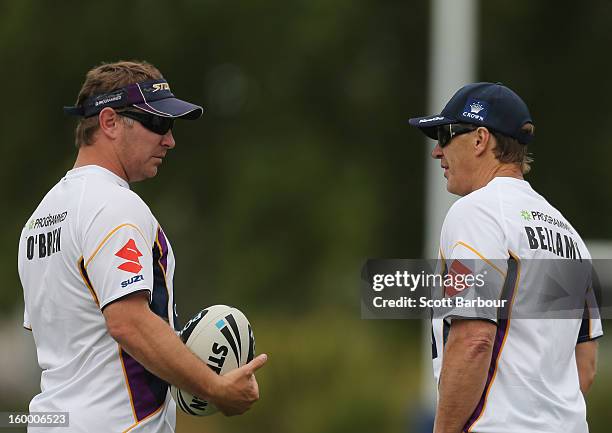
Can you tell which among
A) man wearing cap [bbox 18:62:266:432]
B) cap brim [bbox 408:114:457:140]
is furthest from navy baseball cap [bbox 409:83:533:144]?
man wearing cap [bbox 18:62:266:432]

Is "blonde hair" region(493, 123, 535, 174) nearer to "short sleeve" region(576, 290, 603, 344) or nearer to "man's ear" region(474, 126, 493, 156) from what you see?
"man's ear" region(474, 126, 493, 156)

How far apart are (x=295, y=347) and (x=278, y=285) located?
437cm

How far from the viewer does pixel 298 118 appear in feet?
56.6

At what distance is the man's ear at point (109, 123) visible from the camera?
16.9ft

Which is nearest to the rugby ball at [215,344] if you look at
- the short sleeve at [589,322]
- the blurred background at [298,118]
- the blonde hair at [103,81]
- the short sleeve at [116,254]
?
the short sleeve at [116,254]

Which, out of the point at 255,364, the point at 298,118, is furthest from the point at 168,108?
the point at 298,118

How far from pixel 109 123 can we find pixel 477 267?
1.76 metres

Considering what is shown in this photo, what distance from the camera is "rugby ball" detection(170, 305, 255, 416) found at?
16.2 ft

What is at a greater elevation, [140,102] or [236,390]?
[140,102]

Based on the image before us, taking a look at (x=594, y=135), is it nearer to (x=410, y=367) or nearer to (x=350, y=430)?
(x=410, y=367)

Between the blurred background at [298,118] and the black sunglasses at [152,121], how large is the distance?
10.6 meters

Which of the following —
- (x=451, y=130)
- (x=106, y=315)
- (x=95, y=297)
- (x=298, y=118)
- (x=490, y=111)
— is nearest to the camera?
(x=106, y=315)

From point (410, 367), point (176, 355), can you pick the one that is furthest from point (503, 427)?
point (410, 367)

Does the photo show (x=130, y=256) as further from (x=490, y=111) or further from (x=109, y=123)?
(x=490, y=111)
